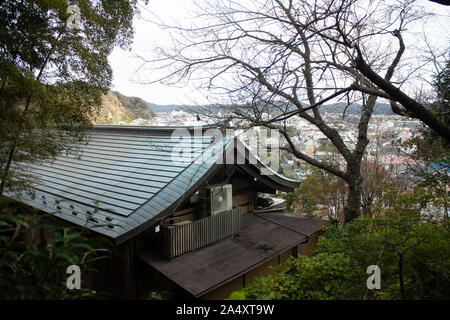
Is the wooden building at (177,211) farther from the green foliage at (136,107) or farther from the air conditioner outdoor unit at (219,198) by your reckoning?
the green foliage at (136,107)

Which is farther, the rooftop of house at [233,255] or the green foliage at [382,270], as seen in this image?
the rooftop of house at [233,255]

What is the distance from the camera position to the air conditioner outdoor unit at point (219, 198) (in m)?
6.54

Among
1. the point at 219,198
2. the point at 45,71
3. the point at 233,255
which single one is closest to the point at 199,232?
the point at 233,255

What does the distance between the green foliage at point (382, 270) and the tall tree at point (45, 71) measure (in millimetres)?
4173

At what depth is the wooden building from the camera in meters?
5.00

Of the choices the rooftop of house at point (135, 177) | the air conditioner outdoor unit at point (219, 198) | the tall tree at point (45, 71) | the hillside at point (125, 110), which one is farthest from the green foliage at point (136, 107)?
the tall tree at point (45, 71)

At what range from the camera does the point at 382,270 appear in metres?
2.60

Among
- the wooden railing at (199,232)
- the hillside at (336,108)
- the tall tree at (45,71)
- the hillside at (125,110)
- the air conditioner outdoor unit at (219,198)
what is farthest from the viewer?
the hillside at (125,110)

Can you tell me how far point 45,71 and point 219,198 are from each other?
182 inches

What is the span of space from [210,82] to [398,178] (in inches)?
360

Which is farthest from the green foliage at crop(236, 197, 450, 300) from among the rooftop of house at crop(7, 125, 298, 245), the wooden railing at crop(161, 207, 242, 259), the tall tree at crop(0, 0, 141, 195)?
the tall tree at crop(0, 0, 141, 195)

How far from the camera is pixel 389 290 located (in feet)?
7.38

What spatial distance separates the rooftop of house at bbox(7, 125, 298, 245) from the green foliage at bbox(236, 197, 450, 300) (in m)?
2.15
